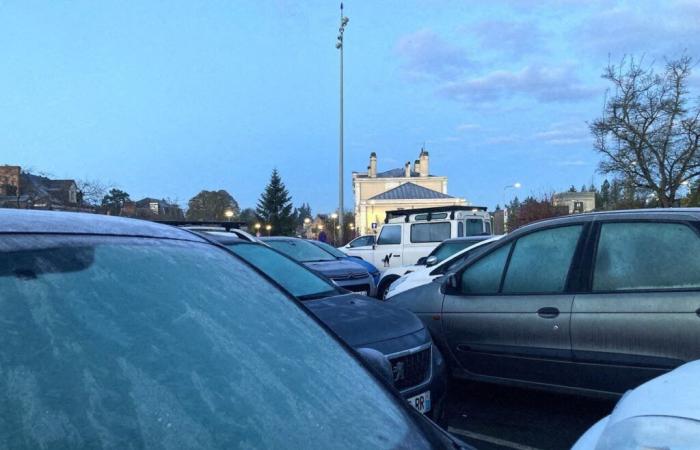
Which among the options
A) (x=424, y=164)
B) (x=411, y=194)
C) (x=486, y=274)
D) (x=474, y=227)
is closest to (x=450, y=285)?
(x=486, y=274)

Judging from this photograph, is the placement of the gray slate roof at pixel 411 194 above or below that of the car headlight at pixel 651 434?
above

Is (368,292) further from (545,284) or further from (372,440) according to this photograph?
(372,440)

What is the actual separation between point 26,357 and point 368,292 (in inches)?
342

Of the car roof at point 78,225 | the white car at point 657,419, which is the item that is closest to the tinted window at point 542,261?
the white car at point 657,419

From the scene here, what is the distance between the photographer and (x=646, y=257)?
427cm

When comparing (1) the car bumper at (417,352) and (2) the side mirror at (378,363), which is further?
(1) the car bumper at (417,352)

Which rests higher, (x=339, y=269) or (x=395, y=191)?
(x=395, y=191)

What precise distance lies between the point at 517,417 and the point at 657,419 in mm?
3269

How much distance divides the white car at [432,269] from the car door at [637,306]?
1.84 meters

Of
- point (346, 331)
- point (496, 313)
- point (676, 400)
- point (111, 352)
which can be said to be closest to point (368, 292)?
point (496, 313)

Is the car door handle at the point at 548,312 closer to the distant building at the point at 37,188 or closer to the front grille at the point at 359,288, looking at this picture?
the front grille at the point at 359,288

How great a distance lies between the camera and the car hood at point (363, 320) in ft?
13.0

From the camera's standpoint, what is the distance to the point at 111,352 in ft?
4.68

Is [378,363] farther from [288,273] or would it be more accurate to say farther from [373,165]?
[373,165]
